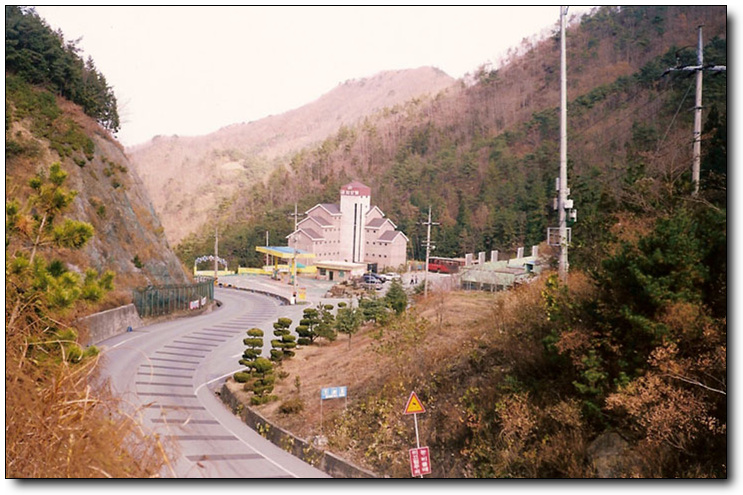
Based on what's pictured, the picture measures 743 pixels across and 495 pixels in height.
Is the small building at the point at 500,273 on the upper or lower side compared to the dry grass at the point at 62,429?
upper

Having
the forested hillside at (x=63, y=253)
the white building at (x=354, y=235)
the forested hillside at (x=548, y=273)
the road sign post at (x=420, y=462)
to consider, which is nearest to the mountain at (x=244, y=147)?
the forested hillside at (x=548, y=273)

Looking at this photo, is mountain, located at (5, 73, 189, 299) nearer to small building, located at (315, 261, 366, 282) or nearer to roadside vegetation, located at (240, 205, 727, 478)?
small building, located at (315, 261, 366, 282)

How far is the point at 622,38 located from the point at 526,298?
2.97 m

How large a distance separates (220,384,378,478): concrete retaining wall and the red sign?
51 cm

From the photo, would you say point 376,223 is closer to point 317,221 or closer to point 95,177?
point 317,221

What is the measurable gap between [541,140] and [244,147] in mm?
3582

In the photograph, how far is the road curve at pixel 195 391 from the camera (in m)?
5.50

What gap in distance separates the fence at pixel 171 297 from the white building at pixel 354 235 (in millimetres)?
1381

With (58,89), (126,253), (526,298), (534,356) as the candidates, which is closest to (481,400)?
(534,356)

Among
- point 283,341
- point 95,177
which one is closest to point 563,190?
point 283,341

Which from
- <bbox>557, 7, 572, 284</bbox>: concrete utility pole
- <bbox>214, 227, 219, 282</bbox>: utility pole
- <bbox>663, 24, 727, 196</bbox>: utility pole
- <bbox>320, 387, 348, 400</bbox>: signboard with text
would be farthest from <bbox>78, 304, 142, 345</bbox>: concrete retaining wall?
<bbox>663, 24, 727, 196</bbox>: utility pole

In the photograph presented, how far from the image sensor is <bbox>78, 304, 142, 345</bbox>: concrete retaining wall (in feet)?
18.9

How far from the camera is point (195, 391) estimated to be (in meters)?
6.25

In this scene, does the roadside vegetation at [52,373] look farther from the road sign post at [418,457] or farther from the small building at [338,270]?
the small building at [338,270]
